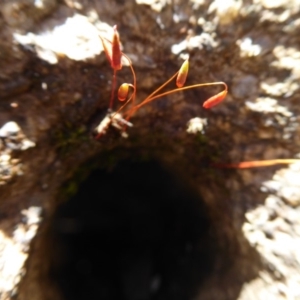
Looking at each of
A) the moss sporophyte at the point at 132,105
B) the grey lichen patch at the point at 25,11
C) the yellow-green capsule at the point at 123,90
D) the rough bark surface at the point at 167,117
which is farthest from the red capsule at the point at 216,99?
the grey lichen patch at the point at 25,11

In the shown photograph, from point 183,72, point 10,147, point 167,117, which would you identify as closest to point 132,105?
point 167,117

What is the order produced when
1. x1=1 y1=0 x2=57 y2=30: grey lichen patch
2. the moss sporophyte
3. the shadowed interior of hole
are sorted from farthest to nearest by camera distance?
1. the shadowed interior of hole
2. the moss sporophyte
3. x1=1 y1=0 x2=57 y2=30: grey lichen patch

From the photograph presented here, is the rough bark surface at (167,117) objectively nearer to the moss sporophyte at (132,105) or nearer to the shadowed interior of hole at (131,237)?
the moss sporophyte at (132,105)

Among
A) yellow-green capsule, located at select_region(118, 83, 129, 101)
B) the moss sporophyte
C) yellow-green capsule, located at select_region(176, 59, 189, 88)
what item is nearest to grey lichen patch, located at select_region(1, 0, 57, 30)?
the moss sporophyte

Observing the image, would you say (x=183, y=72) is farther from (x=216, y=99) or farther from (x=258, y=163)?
(x=258, y=163)

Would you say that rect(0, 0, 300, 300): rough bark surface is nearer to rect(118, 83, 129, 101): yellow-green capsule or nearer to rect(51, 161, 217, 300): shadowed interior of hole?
rect(118, 83, 129, 101): yellow-green capsule

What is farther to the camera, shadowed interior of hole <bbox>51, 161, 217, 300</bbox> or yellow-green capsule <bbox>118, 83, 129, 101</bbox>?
shadowed interior of hole <bbox>51, 161, 217, 300</bbox>

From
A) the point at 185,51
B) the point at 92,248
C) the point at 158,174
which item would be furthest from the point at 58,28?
the point at 92,248
